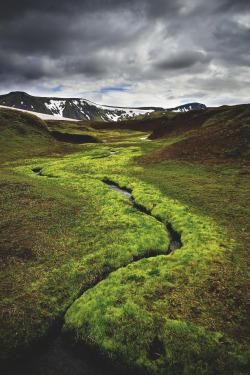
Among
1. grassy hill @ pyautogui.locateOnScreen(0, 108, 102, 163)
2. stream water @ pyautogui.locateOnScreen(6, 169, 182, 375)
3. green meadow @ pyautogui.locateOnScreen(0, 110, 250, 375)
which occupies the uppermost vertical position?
grassy hill @ pyautogui.locateOnScreen(0, 108, 102, 163)

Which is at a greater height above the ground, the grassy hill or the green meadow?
the grassy hill

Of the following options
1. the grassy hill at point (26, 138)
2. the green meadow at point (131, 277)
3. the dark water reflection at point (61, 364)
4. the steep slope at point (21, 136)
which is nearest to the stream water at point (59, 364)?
the dark water reflection at point (61, 364)

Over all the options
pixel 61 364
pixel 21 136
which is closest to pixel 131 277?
pixel 61 364

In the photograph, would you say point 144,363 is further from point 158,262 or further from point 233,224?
point 233,224

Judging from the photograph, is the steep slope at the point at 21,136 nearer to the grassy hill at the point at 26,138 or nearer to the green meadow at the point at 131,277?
the grassy hill at the point at 26,138

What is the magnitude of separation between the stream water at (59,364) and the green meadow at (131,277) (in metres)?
0.31

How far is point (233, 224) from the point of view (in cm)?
1572

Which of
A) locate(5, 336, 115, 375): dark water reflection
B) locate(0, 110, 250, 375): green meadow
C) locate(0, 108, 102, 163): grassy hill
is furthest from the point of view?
locate(0, 108, 102, 163): grassy hill

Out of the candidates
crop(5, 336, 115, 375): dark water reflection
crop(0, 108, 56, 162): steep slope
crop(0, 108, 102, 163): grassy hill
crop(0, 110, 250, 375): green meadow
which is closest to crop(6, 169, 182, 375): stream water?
crop(5, 336, 115, 375): dark water reflection

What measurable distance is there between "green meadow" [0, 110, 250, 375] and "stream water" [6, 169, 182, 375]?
1.03 ft

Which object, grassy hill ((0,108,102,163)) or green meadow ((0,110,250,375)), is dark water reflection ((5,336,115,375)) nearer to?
green meadow ((0,110,250,375))

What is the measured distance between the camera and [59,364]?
758 cm

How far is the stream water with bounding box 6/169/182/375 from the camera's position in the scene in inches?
288

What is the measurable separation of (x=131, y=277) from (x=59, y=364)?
189 inches
